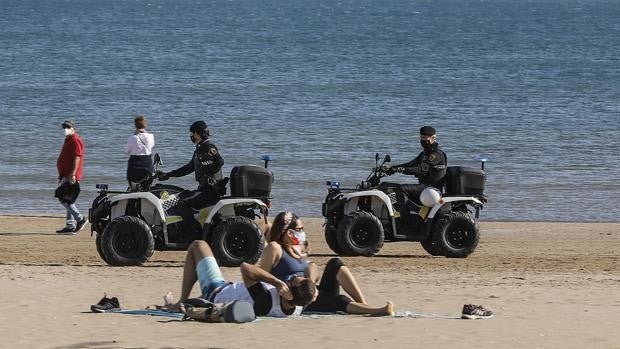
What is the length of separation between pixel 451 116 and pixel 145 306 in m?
29.6

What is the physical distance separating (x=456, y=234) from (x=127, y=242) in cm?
365

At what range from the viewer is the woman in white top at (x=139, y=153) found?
17719mm

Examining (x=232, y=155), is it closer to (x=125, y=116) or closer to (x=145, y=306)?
(x=125, y=116)

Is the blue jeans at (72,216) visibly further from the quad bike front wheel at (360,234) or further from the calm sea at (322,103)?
the quad bike front wheel at (360,234)

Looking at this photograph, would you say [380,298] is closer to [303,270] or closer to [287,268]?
[303,270]

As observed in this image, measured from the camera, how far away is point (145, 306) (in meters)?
12.9

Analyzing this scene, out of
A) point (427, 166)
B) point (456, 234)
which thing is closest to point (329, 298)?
point (427, 166)

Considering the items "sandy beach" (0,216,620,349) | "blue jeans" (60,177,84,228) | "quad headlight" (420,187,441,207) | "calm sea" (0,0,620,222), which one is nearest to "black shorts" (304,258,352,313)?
"sandy beach" (0,216,620,349)

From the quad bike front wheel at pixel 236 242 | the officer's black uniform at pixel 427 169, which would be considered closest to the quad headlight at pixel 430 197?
the officer's black uniform at pixel 427 169

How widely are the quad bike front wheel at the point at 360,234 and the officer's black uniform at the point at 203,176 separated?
1.62 m

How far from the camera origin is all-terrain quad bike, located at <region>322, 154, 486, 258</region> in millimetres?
16406

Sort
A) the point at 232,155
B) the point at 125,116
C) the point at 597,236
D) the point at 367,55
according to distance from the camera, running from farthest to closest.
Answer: the point at 367,55
the point at 125,116
the point at 232,155
the point at 597,236

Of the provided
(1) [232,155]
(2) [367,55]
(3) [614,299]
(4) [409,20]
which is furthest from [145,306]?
(4) [409,20]

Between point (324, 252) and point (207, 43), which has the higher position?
point (207, 43)
